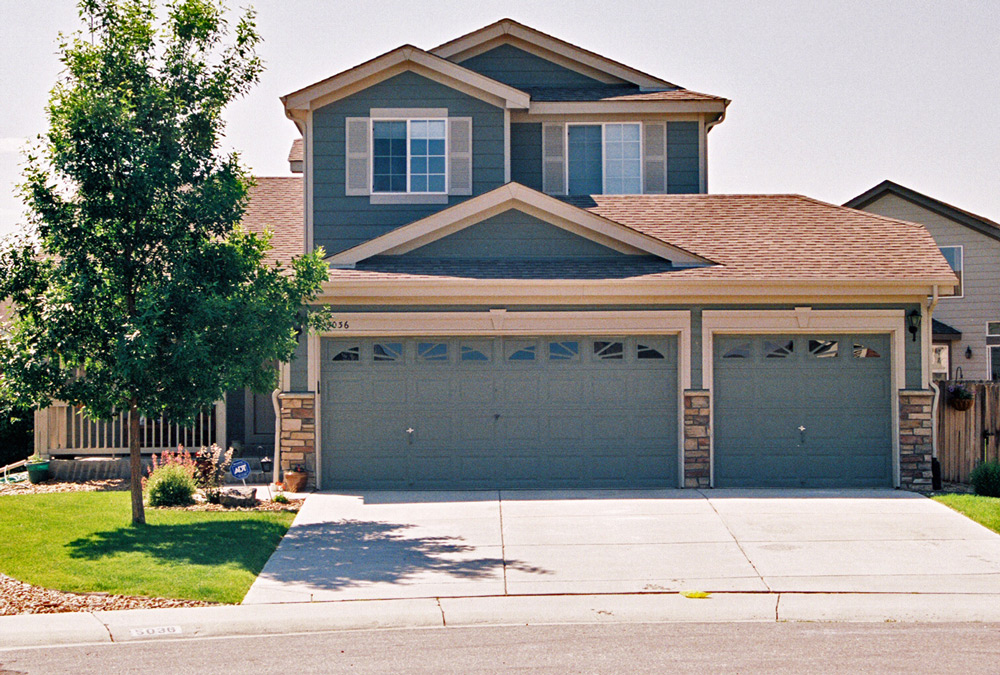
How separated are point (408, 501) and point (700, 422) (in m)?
4.65

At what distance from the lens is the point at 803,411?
16.1m

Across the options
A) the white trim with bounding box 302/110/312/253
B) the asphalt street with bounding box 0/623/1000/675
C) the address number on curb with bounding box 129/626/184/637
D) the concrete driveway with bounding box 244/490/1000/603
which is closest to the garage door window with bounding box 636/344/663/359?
the concrete driveway with bounding box 244/490/1000/603

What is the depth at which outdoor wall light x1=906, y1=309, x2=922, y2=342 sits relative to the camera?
52.5 feet

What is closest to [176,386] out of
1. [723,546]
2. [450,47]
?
[723,546]

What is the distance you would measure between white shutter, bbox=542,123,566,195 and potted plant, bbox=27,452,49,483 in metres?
10.2

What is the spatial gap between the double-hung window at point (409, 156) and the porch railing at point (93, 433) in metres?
4.87

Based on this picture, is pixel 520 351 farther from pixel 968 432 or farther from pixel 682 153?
pixel 968 432

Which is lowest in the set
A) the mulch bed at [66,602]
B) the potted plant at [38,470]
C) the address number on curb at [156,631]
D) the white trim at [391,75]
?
the address number on curb at [156,631]

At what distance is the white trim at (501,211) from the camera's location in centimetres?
1634

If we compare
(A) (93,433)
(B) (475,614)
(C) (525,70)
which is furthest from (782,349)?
(A) (93,433)

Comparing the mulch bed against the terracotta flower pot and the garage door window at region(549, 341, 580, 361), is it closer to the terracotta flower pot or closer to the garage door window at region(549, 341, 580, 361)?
the terracotta flower pot

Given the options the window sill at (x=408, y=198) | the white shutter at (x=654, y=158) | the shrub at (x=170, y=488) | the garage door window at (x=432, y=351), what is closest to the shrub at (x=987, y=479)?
the white shutter at (x=654, y=158)

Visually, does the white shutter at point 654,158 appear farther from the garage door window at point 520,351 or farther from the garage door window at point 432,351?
the garage door window at point 432,351

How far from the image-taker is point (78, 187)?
12.4 metres
